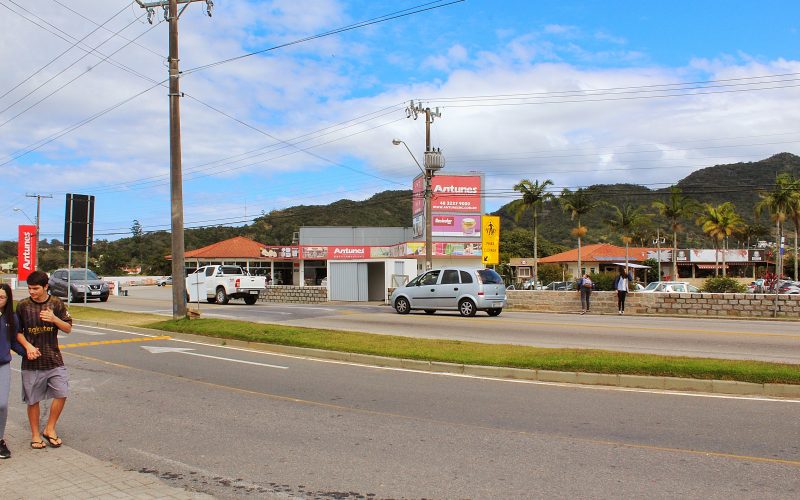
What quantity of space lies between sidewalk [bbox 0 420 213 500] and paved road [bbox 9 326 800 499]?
7.1 inches

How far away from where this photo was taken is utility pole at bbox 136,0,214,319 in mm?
19469

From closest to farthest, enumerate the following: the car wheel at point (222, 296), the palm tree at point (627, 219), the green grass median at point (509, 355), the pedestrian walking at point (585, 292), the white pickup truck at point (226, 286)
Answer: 1. the green grass median at point (509, 355)
2. the pedestrian walking at point (585, 292)
3. the white pickup truck at point (226, 286)
4. the car wheel at point (222, 296)
5. the palm tree at point (627, 219)

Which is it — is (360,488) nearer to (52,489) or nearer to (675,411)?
(52,489)

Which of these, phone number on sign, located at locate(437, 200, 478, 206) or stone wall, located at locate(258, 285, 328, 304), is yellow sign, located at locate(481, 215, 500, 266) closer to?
stone wall, located at locate(258, 285, 328, 304)

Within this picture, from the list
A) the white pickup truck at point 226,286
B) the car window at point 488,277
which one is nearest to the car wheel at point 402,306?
the car window at point 488,277

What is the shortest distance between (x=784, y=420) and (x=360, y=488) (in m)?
5.37

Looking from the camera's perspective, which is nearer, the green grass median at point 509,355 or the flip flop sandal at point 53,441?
the flip flop sandal at point 53,441

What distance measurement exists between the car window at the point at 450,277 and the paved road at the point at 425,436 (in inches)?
509

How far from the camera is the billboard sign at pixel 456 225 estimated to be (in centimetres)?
5409

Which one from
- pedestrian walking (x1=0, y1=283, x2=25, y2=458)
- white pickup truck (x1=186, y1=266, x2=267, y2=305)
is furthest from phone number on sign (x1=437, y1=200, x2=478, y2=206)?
pedestrian walking (x1=0, y1=283, x2=25, y2=458)

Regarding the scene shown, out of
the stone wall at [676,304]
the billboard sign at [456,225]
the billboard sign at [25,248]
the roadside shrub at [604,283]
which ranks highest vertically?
the billboard sign at [456,225]

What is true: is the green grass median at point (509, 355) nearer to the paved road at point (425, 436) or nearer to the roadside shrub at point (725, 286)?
the paved road at point (425, 436)

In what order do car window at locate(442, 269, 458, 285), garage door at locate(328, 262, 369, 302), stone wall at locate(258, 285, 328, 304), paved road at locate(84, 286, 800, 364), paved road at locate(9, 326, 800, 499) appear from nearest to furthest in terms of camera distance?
paved road at locate(9, 326, 800, 499) < paved road at locate(84, 286, 800, 364) < car window at locate(442, 269, 458, 285) < garage door at locate(328, 262, 369, 302) < stone wall at locate(258, 285, 328, 304)

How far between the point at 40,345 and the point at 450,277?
60.2ft
